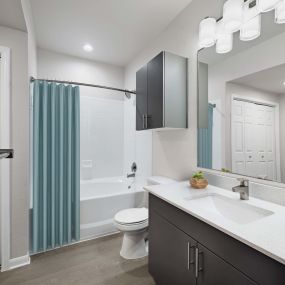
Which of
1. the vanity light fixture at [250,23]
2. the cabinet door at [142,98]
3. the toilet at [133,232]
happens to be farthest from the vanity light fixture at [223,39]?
the toilet at [133,232]

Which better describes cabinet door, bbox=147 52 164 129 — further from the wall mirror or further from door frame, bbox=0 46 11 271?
door frame, bbox=0 46 11 271

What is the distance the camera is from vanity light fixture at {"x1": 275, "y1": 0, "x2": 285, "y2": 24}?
3.69 feet

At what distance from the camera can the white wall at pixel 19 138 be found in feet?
5.69

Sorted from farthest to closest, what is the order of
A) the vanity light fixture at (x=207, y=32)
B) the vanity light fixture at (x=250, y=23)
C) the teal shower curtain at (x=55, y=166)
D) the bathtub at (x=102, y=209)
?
the bathtub at (x=102, y=209) → the teal shower curtain at (x=55, y=166) → the vanity light fixture at (x=207, y=32) → the vanity light fixture at (x=250, y=23)

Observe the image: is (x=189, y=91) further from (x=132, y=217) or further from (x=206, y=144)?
(x=132, y=217)

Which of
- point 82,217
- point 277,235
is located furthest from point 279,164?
point 82,217

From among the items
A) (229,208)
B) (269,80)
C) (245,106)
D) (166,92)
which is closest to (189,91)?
(166,92)

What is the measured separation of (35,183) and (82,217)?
0.70 metres

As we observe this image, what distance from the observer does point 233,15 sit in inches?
53.1

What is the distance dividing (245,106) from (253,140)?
0.27 m

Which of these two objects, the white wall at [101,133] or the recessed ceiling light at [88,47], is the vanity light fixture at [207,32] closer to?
the recessed ceiling light at [88,47]

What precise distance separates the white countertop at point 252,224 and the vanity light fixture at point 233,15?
130 cm

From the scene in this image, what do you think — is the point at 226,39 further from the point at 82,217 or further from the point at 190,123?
the point at 82,217

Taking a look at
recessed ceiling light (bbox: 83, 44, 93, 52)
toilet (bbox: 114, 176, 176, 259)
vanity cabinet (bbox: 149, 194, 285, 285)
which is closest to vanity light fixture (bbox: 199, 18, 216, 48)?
vanity cabinet (bbox: 149, 194, 285, 285)
